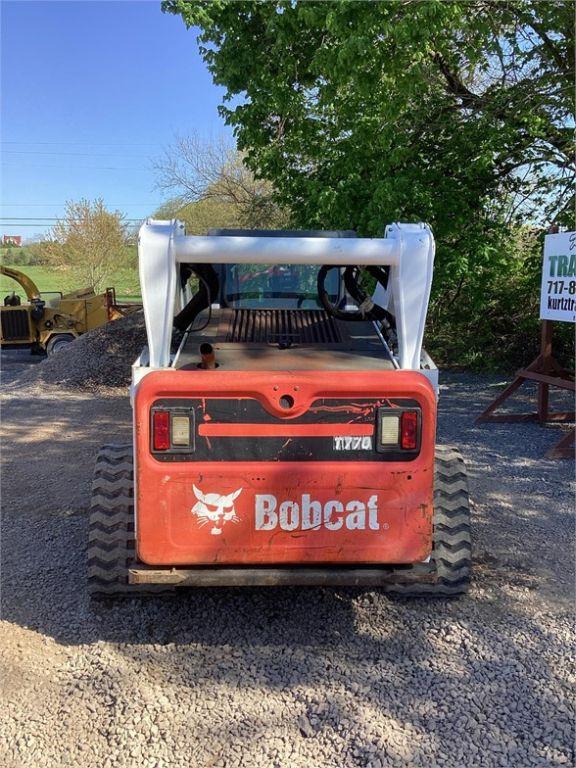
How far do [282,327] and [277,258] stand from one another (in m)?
0.93

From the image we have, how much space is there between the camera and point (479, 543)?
14.5 feet

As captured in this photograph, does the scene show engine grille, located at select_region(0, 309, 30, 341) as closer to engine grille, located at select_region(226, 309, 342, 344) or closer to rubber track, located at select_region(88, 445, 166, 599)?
engine grille, located at select_region(226, 309, 342, 344)

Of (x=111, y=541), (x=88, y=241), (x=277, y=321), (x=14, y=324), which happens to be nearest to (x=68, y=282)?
(x=88, y=241)

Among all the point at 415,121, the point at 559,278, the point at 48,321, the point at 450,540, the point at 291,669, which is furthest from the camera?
the point at 48,321

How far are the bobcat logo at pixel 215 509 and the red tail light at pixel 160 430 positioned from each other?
0.24 m

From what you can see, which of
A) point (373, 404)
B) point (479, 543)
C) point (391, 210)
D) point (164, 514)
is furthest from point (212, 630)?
point (391, 210)

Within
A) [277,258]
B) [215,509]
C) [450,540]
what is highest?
[277,258]

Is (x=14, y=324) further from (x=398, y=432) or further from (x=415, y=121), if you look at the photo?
(x=398, y=432)

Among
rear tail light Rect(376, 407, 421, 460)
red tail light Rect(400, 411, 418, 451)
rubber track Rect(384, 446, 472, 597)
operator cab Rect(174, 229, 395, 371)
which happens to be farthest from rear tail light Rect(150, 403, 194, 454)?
rubber track Rect(384, 446, 472, 597)

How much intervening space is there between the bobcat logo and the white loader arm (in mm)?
800

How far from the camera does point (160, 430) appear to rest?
2.93m

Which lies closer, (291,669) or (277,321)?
Answer: (291,669)

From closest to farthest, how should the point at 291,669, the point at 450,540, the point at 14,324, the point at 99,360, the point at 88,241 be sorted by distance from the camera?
the point at 291,669 < the point at 450,540 < the point at 99,360 < the point at 14,324 < the point at 88,241

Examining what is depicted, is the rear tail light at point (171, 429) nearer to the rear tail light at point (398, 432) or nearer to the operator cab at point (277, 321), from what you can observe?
the operator cab at point (277, 321)
